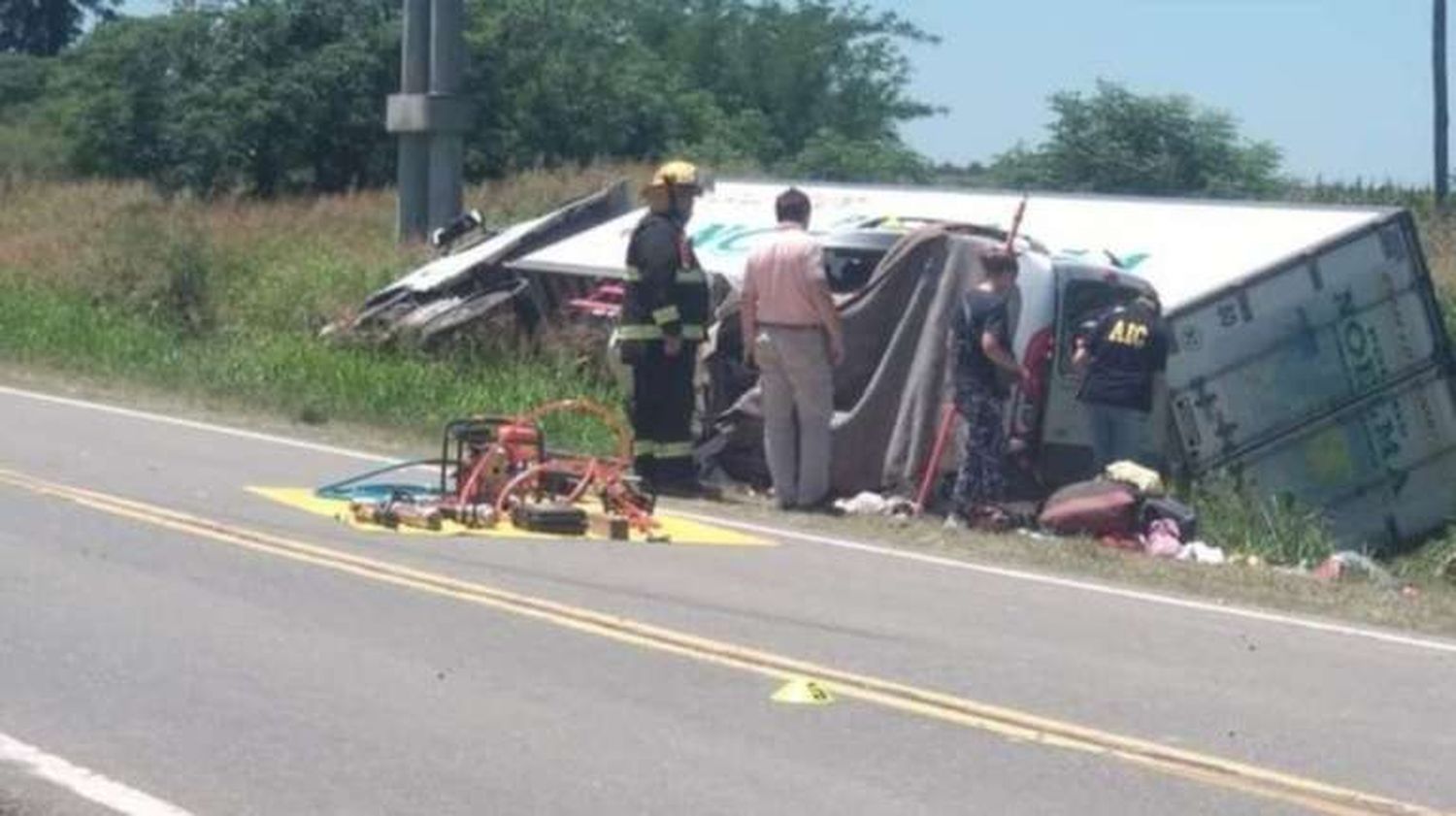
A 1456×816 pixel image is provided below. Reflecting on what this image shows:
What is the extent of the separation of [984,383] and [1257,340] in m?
2.79

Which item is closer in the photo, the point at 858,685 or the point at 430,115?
the point at 858,685

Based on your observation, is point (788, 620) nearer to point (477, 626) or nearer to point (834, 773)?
point (477, 626)

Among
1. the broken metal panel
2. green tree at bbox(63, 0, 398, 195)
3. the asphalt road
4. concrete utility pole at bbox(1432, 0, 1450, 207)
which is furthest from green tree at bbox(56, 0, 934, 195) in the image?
the asphalt road

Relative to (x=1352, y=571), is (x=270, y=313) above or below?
below

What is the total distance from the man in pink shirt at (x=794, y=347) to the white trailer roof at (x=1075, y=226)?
2311mm

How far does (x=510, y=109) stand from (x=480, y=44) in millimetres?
1272

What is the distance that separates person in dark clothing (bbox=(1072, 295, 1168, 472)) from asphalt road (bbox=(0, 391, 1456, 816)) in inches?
92.1

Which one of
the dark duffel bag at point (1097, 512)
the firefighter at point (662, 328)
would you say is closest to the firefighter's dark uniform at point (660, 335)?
the firefighter at point (662, 328)

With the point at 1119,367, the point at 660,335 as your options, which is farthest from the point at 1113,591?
the point at 660,335

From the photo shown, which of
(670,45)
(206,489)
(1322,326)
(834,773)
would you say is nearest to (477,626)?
(834,773)

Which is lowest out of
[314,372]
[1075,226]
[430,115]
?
[314,372]

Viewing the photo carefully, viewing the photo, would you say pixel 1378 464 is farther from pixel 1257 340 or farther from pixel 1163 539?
pixel 1163 539

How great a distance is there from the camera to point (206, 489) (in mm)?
15773

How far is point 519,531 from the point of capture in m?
14.2
